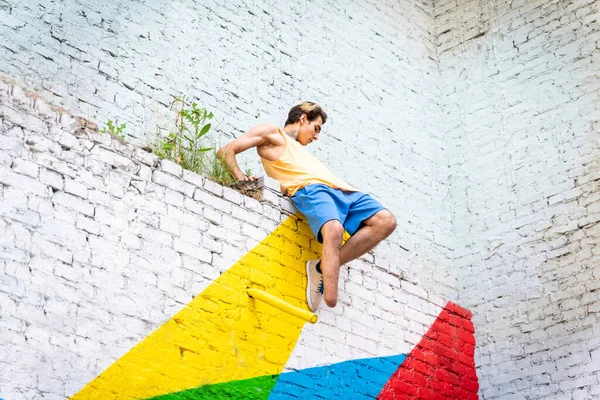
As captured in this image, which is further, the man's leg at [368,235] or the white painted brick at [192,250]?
the man's leg at [368,235]

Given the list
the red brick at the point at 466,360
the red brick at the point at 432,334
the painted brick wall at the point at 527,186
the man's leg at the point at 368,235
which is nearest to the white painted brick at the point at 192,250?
the man's leg at the point at 368,235

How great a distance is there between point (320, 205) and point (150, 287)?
127 cm

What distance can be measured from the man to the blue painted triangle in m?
0.42

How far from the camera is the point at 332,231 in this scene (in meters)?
5.82

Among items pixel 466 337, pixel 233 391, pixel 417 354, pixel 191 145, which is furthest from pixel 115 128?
pixel 466 337

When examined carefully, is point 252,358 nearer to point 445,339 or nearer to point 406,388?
point 406,388

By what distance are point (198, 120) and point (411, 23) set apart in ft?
9.78

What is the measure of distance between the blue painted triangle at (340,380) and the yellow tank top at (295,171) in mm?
1117

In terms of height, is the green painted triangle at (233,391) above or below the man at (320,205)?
below

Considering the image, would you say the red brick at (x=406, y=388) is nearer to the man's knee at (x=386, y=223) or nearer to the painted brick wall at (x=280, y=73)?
the man's knee at (x=386, y=223)

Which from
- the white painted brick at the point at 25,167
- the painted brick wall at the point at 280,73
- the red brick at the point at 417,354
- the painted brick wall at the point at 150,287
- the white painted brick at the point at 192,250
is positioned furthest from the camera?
the red brick at the point at 417,354

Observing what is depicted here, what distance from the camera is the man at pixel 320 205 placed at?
5.84m

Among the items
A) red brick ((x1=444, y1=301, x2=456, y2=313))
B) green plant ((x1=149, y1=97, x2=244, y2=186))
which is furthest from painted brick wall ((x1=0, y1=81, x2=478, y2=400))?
red brick ((x1=444, y1=301, x2=456, y2=313))

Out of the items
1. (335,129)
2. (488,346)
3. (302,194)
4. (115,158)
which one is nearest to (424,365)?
(488,346)
